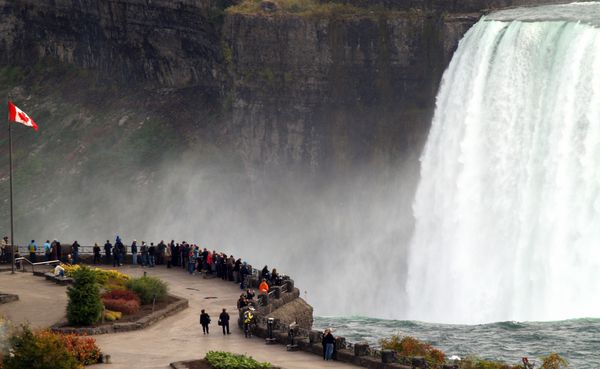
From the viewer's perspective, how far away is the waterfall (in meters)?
105

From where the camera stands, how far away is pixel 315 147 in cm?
13938

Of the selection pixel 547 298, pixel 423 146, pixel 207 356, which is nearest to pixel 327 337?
pixel 207 356

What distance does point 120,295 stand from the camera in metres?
84.5

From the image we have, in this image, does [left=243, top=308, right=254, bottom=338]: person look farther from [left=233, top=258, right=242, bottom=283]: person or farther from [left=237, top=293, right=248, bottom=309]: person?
[left=233, top=258, right=242, bottom=283]: person

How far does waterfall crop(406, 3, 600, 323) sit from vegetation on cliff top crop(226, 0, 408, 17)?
12.7 m

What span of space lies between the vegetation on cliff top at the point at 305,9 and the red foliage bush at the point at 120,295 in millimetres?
55089

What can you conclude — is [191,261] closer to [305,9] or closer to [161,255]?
[161,255]

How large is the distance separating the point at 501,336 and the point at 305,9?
177 feet

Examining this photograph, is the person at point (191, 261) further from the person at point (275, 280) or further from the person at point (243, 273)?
the person at point (275, 280)

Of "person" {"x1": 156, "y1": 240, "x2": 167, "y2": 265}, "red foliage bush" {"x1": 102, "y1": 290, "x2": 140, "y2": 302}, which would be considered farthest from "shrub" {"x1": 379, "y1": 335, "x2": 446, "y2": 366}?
"person" {"x1": 156, "y1": 240, "x2": 167, "y2": 265}

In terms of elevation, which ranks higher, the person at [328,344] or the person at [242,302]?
the person at [242,302]

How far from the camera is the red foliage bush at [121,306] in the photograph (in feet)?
271

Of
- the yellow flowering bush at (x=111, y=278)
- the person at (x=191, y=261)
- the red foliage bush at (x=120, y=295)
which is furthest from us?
the person at (x=191, y=261)

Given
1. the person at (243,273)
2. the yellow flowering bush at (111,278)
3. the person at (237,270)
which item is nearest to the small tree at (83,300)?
the yellow flowering bush at (111,278)
